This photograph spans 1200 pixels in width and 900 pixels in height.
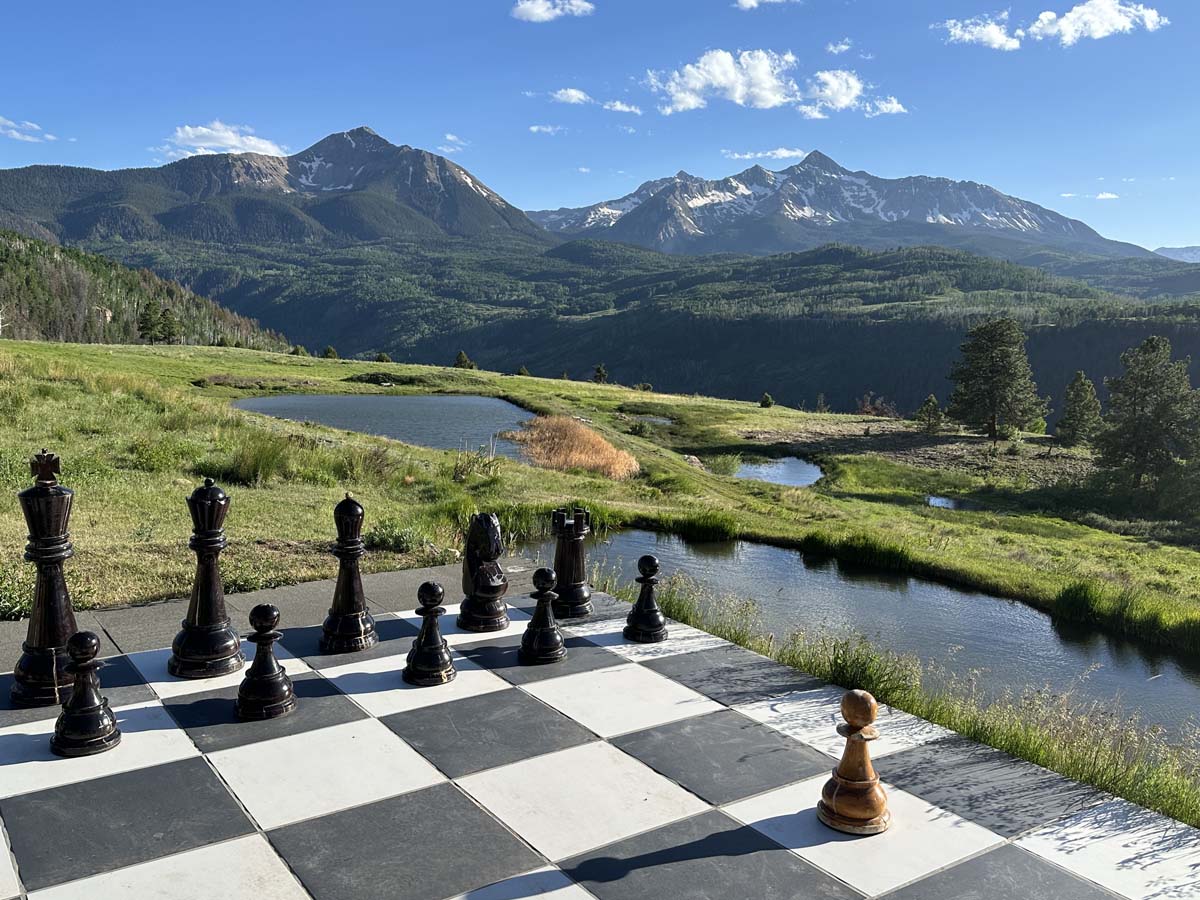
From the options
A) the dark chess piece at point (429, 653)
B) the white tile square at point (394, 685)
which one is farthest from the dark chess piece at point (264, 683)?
the dark chess piece at point (429, 653)

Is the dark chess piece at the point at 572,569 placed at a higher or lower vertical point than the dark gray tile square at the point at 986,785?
higher

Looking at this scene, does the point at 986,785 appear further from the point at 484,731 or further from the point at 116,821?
the point at 116,821

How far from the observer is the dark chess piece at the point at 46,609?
5098 mm

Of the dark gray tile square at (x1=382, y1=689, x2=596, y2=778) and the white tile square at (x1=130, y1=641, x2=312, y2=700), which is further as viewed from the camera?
the white tile square at (x1=130, y1=641, x2=312, y2=700)

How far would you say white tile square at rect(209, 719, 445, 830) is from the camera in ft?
13.6

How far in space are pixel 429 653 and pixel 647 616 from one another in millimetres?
1830

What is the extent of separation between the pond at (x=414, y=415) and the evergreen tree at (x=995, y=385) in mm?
27890

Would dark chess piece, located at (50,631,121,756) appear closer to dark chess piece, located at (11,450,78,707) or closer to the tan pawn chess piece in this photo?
dark chess piece, located at (11,450,78,707)

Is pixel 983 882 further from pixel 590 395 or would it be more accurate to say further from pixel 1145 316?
pixel 1145 316

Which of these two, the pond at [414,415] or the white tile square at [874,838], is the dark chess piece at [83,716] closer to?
the white tile square at [874,838]

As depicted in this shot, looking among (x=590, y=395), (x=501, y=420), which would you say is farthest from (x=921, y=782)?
(x=590, y=395)

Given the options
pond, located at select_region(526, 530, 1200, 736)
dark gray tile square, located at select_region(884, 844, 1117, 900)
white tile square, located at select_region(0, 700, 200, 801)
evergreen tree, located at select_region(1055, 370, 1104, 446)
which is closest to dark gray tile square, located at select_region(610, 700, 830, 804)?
dark gray tile square, located at select_region(884, 844, 1117, 900)

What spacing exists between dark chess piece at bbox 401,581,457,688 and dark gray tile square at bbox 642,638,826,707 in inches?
57.6

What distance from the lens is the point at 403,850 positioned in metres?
3.79
